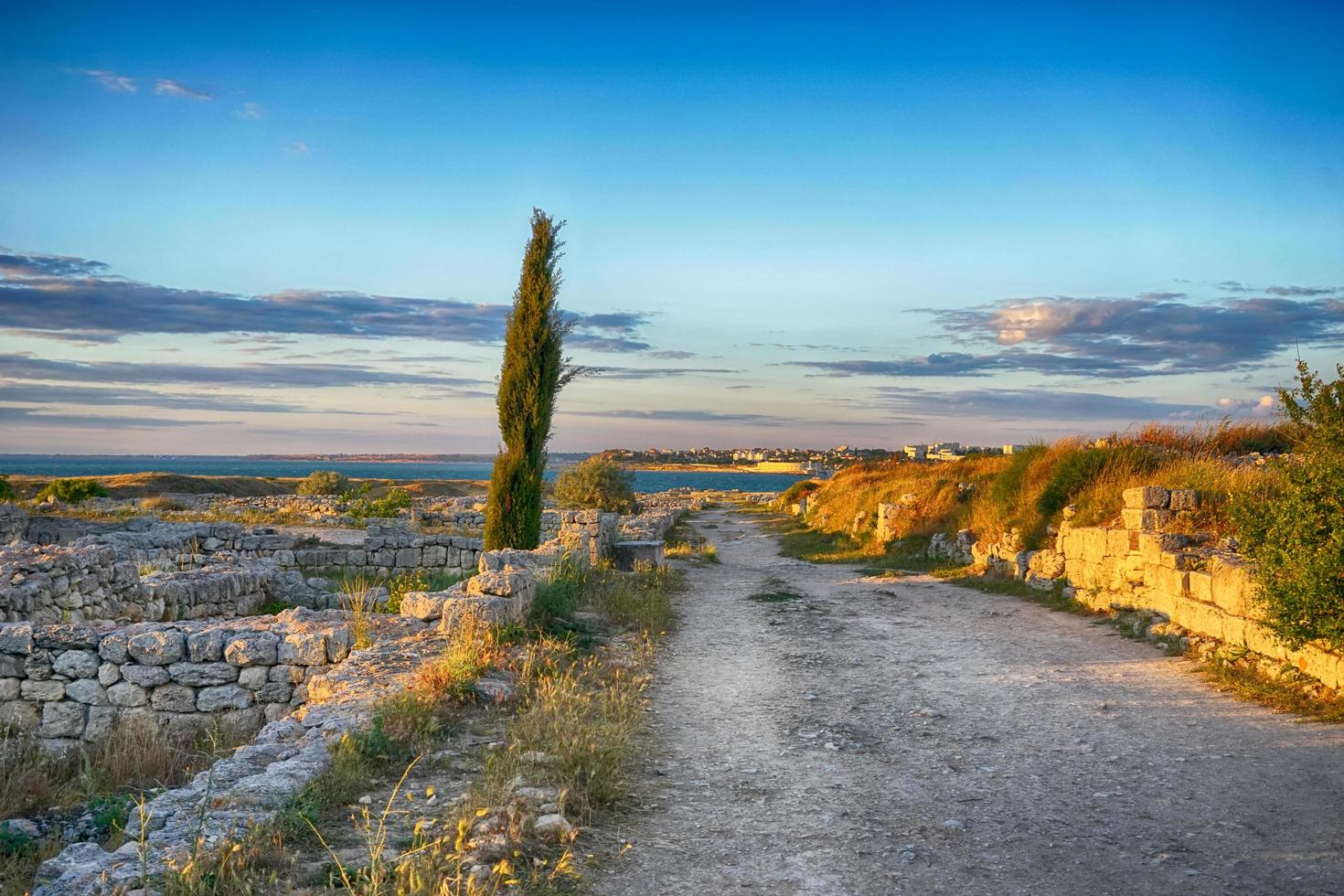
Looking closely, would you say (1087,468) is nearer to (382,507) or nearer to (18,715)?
(18,715)

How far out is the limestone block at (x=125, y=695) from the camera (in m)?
8.09

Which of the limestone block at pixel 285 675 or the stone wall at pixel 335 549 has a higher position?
the limestone block at pixel 285 675

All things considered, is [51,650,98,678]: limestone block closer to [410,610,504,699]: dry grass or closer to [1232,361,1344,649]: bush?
[410,610,504,699]: dry grass

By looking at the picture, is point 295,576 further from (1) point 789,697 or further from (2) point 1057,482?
(2) point 1057,482

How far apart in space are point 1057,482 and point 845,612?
6.30m

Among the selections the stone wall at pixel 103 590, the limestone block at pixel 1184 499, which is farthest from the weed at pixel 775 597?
the stone wall at pixel 103 590

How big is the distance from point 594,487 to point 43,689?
23.6 metres

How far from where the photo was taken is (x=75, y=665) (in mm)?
8102

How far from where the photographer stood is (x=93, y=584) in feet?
39.4

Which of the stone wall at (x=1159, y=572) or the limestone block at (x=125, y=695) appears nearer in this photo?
the limestone block at (x=125, y=695)

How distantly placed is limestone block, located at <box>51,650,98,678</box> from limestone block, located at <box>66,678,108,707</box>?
0.20 ft

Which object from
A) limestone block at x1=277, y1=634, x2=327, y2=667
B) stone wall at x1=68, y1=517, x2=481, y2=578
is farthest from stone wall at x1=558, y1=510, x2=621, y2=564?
limestone block at x1=277, y1=634, x2=327, y2=667

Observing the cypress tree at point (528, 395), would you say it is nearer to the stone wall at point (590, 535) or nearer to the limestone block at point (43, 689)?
the stone wall at point (590, 535)

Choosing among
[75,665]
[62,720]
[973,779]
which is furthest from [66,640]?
[973,779]
